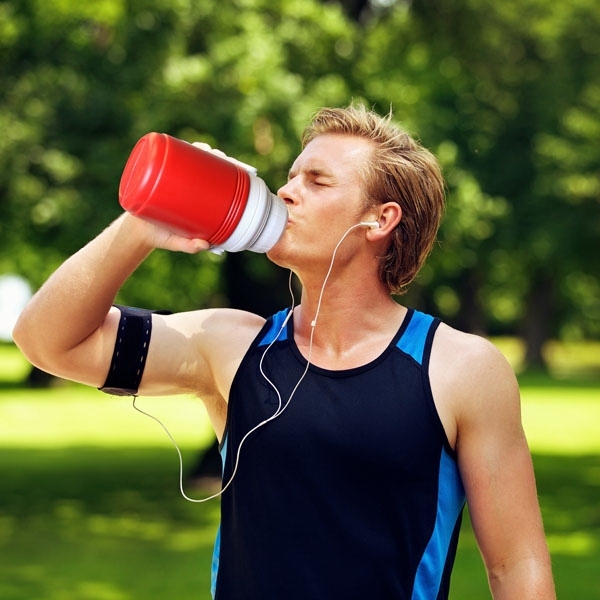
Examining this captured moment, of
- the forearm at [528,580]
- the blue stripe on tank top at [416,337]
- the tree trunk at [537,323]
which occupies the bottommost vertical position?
the forearm at [528,580]

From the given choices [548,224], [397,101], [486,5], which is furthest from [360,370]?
[548,224]

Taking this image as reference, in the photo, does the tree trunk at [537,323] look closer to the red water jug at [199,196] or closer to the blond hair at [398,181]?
the blond hair at [398,181]

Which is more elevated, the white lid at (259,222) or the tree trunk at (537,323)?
the tree trunk at (537,323)

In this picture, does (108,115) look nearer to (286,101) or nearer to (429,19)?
(286,101)

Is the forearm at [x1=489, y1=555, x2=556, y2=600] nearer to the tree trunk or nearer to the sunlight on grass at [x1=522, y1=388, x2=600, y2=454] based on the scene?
the sunlight on grass at [x1=522, y1=388, x2=600, y2=454]

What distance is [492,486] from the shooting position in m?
2.88

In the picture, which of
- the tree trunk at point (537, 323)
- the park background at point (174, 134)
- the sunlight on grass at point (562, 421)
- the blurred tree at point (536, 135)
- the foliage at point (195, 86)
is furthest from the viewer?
the tree trunk at point (537, 323)

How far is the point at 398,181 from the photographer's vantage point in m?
3.10

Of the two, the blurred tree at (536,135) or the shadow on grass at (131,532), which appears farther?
the blurred tree at (536,135)

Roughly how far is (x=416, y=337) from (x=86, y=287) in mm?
780

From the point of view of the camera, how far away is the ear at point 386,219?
3111 millimetres

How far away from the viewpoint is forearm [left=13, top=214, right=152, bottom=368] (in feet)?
9.73

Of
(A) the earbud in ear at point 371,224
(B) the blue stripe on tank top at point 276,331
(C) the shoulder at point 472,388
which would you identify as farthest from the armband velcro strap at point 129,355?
(C) the shoulder at point 472,388

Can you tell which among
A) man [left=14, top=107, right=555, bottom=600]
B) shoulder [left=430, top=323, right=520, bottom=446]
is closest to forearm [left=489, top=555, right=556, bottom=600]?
man [left=14, top=107, right=555, bottom=600]
